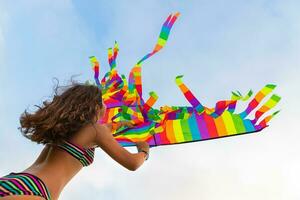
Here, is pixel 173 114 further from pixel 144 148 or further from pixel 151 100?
pixel 144 148

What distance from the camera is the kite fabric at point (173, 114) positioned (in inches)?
110

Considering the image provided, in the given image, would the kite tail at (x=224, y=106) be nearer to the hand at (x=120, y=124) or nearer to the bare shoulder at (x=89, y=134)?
the hand at (x=120, y=124)

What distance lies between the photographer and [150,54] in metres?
3.00

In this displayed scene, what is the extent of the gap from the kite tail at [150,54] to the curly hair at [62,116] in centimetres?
75

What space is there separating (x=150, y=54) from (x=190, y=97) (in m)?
0.38

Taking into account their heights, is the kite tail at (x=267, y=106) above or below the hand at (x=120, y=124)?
below

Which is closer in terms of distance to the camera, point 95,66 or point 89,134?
point 89,134

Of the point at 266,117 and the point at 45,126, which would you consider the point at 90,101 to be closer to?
the point at 45,126

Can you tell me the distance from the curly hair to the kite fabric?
0.64 m

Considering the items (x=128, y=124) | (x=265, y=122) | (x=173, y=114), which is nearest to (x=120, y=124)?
(x=128, y=124)

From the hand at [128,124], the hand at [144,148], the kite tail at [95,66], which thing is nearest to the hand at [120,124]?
the hand at [128,124]

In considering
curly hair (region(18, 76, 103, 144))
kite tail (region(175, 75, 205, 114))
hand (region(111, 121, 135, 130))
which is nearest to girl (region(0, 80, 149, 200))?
curly hair (region(18, 76, 103, 144))

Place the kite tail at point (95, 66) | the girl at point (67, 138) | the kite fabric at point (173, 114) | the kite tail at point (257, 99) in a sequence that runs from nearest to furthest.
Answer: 1. the girl at point (67, 138)
2. the kite fabric at point (173, 114)
3. the kite tail at point (257, 99)
4. the kite tail at point (95, 66)

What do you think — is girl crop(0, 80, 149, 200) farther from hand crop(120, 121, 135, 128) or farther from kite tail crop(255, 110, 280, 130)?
kite tail crop(255, 110, 280, 130)
